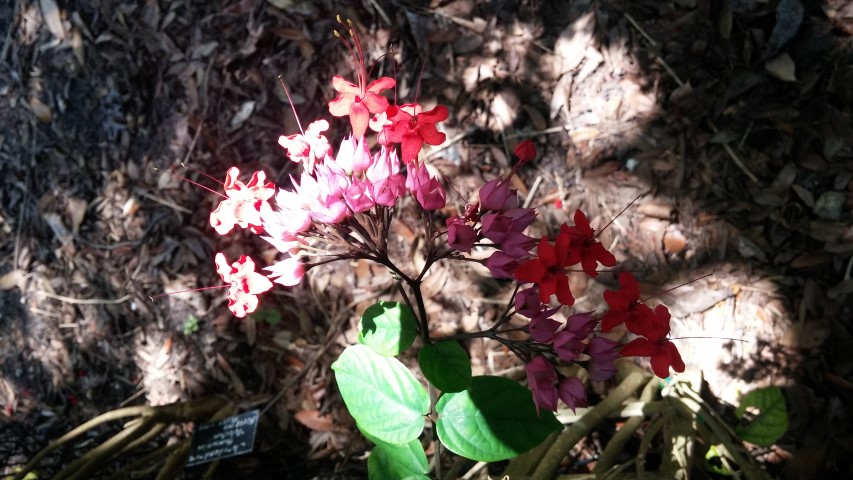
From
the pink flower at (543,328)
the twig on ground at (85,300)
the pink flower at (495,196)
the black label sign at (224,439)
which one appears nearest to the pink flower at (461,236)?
the pink flower at (495,196)

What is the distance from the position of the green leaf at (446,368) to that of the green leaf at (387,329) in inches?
3.4

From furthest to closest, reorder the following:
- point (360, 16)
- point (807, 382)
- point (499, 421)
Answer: point (360, 16) < point (807, 382) < point (499, 421)

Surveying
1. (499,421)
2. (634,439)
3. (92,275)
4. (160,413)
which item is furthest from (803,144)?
(92,275)

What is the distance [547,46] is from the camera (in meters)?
2.42

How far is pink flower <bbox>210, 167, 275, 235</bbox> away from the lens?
1.25 m

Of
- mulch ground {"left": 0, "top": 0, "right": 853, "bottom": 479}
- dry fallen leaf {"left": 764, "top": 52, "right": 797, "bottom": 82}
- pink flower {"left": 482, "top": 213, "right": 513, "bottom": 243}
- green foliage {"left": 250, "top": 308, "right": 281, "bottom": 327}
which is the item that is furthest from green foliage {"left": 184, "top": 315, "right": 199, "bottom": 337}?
dry fallen leaf {"left": 764, "top": 52, "right": 797, "bottom": 82}

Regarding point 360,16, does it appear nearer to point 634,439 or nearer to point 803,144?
point 803,144

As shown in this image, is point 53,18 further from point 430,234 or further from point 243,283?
point 430,234

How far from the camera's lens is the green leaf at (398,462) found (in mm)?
1354

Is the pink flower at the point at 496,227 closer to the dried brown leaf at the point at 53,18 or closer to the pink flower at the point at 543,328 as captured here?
the pink flower at the point at 543,328

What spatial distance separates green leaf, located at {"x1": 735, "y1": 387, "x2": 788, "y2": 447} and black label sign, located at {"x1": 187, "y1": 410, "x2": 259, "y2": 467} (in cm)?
167

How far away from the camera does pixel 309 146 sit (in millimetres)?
1323

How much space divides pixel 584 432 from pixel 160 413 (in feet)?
5.22

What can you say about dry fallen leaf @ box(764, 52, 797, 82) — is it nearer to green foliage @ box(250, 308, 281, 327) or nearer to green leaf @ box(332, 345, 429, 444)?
green leaf @ box(332, 345, 429, 444)
